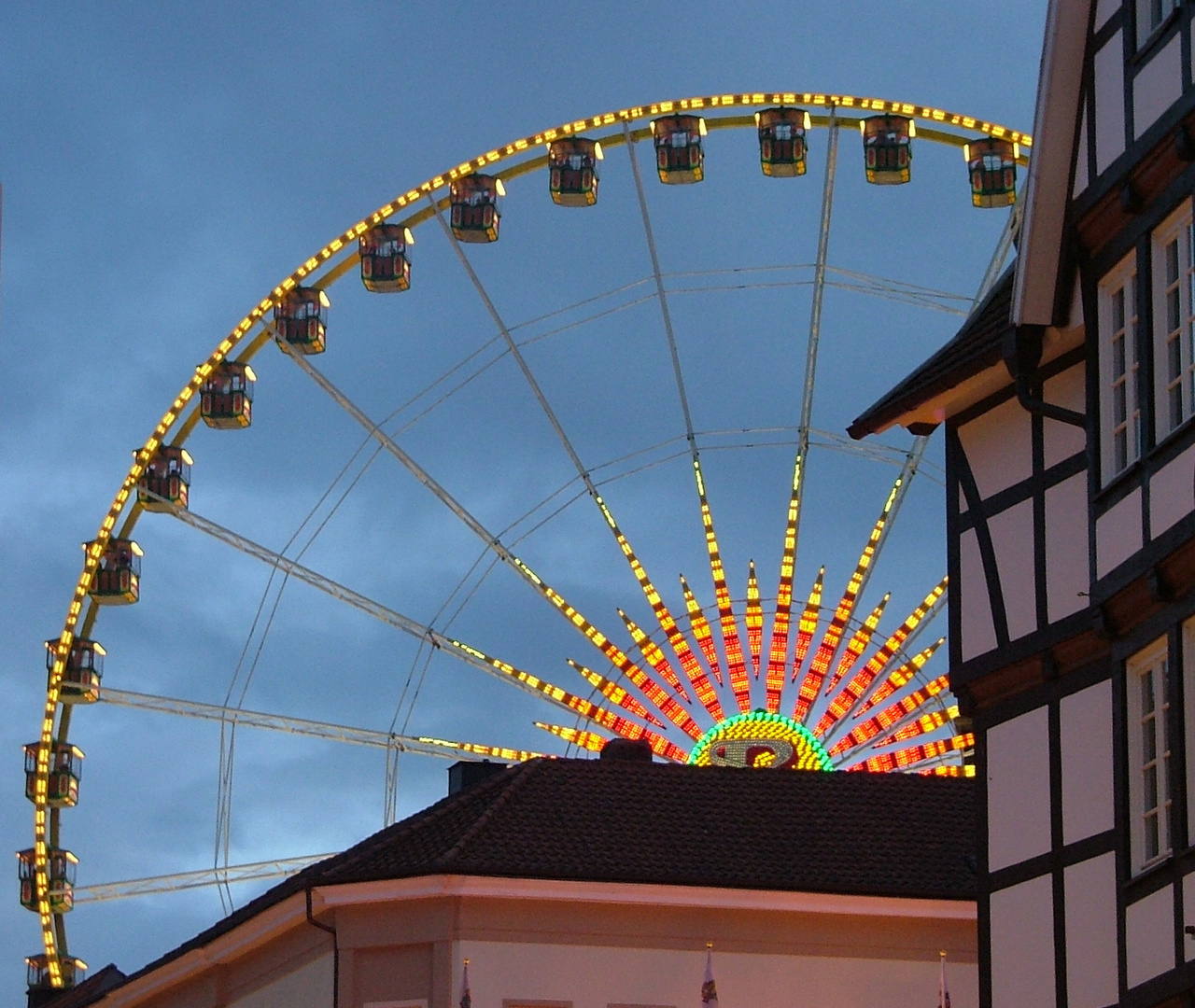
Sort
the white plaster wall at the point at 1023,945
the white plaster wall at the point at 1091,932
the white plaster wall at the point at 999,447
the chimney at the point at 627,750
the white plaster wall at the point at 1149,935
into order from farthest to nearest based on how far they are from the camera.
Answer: the chimney at the point at 627,750, the white plaster wall at the point at 999,447, the white plaster wall at the point at 1023,945, the white plaster wall at the point at 1091,932, the white plaster wall at the point at 1149,935

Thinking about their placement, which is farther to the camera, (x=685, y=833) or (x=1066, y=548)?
(x=685, y=833)

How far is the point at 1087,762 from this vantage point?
23094 mm

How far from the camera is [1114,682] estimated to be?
22.5m

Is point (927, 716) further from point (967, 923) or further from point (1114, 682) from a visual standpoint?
point (1114, 682)

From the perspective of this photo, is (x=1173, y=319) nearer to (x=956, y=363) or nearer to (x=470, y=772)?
(x=956, y=363)

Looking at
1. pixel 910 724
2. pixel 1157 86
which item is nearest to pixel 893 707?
pixel 910 724

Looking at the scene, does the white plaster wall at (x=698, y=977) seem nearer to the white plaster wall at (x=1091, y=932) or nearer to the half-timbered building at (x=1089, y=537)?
the half-timbered building at (x=1089, y=537)

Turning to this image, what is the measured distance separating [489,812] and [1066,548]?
1115cm

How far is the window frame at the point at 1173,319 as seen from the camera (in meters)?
21.6

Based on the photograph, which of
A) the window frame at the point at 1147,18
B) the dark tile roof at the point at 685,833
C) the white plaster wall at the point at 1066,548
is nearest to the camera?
the window frame at the point at 1147,18

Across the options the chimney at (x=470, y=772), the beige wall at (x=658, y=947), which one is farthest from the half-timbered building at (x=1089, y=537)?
the chimney at (x=470, y=772)

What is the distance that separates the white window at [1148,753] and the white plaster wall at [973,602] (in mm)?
2676

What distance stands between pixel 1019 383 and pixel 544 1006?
34.6 feet

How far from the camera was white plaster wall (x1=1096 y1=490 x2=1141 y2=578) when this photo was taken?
22.1 m
